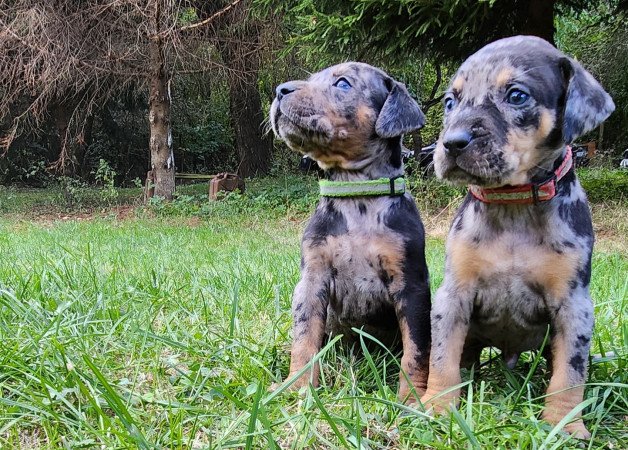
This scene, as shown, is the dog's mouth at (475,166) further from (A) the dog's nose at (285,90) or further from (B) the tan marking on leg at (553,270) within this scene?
(A) the dog's nose at (285,90)

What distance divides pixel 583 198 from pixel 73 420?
2.34 metres

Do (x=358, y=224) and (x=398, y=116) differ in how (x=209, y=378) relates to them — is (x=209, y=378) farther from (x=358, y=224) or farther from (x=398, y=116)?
(x=398, y=116)

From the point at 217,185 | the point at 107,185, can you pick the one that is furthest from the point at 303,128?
the point at 107,185

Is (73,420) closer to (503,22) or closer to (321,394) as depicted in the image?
(321,394)

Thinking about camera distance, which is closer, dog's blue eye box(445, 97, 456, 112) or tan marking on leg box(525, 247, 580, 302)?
tan marking on leg box(525, 247, 580, 302)

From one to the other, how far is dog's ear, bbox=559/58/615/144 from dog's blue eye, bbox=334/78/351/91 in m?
1.28

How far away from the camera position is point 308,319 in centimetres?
286

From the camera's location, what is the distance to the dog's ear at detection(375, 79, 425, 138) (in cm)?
311

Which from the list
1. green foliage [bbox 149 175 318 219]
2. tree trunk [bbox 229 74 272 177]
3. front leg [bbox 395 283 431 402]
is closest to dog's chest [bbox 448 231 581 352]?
front leg [bbox 395 283 431 402]

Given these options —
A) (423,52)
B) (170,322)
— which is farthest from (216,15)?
(170,322)

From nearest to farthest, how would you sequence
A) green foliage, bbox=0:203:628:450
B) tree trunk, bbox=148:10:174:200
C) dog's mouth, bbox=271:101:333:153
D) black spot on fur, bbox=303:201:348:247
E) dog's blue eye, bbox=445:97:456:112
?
green foliage, bbox=0:203:628:450
dog's blue eye, bbox=445:97:456:112
black spot on fur, bbox=303:201:348:247
dog's mouth, bbox=271:101:333:153
tree trunk, bbox=148:10:174:200

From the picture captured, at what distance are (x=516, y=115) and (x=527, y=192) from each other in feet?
1.09

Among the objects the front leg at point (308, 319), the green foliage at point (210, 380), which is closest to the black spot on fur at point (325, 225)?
the front leg at point (308, 319)

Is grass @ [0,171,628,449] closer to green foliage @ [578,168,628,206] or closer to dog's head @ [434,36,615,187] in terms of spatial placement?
dog's head @ [434,36,615,187]
